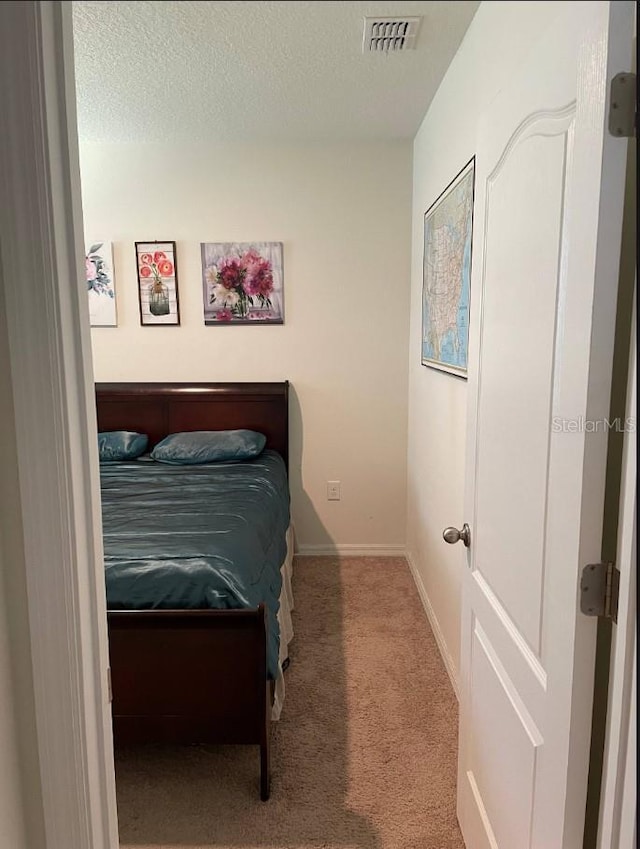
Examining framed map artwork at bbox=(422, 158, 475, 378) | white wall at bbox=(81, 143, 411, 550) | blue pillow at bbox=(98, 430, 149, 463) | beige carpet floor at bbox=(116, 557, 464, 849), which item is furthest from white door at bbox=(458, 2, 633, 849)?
blue pillow at bbox=(98, 430, 149, 463)

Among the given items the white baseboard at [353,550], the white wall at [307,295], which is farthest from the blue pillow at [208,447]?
the white baseboard at [353,550]

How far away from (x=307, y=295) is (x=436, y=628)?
6.67 ft

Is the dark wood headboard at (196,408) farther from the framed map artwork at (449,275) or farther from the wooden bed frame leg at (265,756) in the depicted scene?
the wooden bed frame leg at (265,756)

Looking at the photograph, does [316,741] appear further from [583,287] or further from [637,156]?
[637,156]

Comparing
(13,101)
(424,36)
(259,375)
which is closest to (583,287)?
(424,36)

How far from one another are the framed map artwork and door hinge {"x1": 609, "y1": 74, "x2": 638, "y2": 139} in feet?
4.18

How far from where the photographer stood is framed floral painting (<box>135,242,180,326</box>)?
3.51m

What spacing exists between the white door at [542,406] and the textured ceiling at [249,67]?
192 millimetres

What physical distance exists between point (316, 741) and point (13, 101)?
2033 mm

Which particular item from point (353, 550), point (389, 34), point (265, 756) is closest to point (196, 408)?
point (353, 550)

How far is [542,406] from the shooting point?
0.99 meters

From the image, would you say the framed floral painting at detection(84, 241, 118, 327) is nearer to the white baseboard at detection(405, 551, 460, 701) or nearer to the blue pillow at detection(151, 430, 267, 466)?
the blue pillow at detection(151, 430, 267, 466)

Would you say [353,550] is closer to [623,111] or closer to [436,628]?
[436,628]

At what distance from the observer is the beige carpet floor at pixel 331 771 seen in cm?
167
